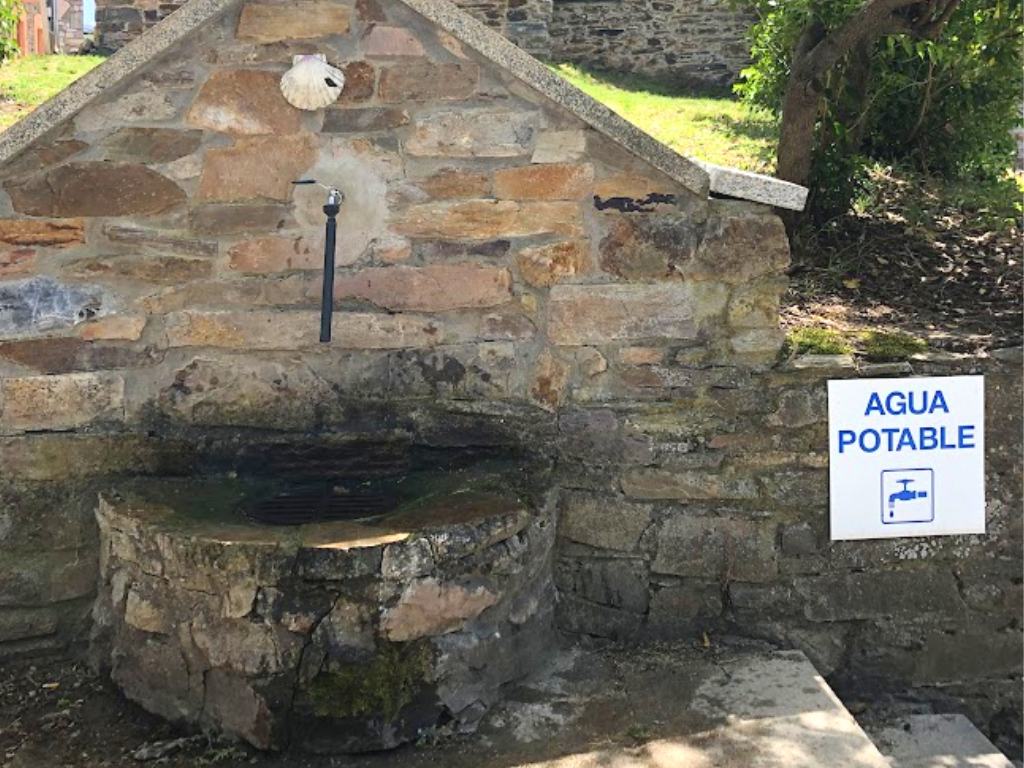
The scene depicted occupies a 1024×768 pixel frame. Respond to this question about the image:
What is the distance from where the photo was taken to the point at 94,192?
367 cm

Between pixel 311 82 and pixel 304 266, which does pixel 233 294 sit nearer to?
pixel 304 266

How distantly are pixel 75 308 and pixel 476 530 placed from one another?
1.67 meters

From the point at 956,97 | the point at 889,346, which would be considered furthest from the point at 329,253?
the point at 956,97

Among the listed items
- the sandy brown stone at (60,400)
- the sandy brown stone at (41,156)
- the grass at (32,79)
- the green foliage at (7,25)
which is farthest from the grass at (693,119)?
the green foliage at (7,25)

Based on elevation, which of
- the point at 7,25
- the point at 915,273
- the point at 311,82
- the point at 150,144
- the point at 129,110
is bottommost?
the point at 915,273

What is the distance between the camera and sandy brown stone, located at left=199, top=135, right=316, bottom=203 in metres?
3.72

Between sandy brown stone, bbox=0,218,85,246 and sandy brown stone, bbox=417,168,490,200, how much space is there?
1208mm

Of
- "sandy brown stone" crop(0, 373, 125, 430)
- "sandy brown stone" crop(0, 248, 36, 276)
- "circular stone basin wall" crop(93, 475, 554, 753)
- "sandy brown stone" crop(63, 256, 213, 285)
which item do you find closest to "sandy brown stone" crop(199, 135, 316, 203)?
"sandy brown stone" crop(63, 256, 213, 285)

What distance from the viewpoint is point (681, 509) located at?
3.91 metres

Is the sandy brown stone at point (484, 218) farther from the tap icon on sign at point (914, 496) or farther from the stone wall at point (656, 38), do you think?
the stone wall at point (656, 38)

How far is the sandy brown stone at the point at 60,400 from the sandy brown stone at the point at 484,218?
119 centimetres

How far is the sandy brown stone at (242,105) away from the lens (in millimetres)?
3676

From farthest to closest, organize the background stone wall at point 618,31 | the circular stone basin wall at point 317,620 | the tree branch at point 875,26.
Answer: the background stone wall at point 618,31, the tree branch at point 875,26, the circular stone basin wall at point 317,620

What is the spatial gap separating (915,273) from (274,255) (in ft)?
10.2
